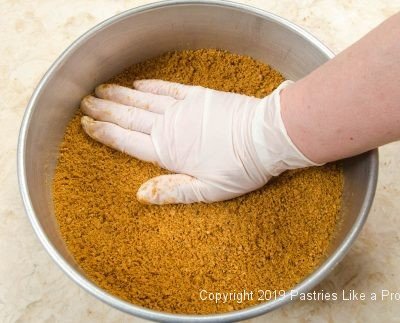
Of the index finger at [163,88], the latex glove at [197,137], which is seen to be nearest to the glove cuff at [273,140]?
the latex glove at [197,137]

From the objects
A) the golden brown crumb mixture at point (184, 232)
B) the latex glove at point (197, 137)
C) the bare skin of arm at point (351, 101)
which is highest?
the bare skin of arm at point (351, 101)

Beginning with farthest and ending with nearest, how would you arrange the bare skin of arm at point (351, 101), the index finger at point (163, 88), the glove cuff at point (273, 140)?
1. the index finger at point (163, 88)
2. the glove cuff at point (273, 140)
3. the bare skin of arm at point (351, 101)

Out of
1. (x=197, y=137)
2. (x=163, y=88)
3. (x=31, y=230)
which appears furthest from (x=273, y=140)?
(x=31, y=230)

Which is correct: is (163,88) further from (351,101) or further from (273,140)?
(351,101)

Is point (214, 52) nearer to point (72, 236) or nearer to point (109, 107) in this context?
point (109, 107)

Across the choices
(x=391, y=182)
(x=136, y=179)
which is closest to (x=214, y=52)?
(x=136, y=179)

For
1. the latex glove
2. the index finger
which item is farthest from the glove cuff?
the index finger

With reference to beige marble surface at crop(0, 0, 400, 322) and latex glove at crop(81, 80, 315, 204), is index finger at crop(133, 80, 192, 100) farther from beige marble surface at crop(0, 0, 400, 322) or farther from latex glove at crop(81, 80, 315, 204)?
beige marble surface at crop(0, 0, 400, 322)

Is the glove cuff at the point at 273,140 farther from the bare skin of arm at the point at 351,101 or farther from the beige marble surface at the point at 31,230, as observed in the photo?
the beige marble surface at the point at 31,230
